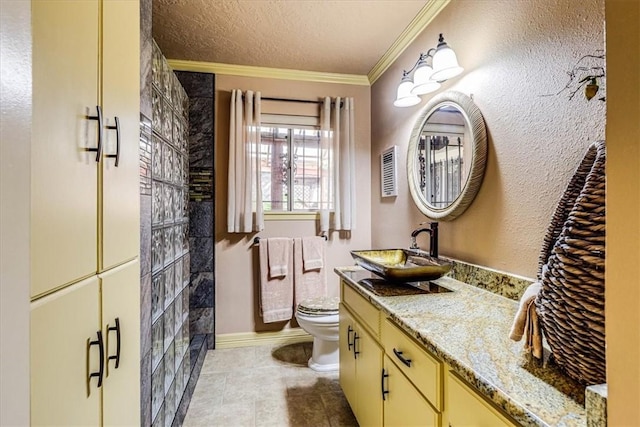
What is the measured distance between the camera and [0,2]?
1.32 feet

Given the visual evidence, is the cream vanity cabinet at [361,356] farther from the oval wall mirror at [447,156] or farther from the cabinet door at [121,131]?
the cabinet door at [121,131]

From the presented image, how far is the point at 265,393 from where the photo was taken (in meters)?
2.11

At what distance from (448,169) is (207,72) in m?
2.18

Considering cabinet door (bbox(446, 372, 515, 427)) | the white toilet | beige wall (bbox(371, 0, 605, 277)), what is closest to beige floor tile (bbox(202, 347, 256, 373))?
the white toilet

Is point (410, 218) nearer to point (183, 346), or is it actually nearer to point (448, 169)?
point (448, 169)

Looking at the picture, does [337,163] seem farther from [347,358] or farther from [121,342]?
[121,342]

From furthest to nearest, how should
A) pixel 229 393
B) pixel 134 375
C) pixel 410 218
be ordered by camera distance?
pixel 410 218, pixel 229 393, pixel 134 375

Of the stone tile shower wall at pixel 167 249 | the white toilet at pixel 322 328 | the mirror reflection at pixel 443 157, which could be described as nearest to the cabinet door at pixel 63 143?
the stone tile shower wall at pixel 167 249

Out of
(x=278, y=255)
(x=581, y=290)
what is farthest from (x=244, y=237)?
(x=581, y=290)

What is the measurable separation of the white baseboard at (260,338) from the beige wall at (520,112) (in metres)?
1.69

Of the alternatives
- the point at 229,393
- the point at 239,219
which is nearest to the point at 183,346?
the point at 229,393

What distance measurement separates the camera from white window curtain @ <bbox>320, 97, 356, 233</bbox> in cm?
291

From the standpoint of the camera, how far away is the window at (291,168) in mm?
2924

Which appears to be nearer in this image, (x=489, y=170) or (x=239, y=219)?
(x=489, y=170)
